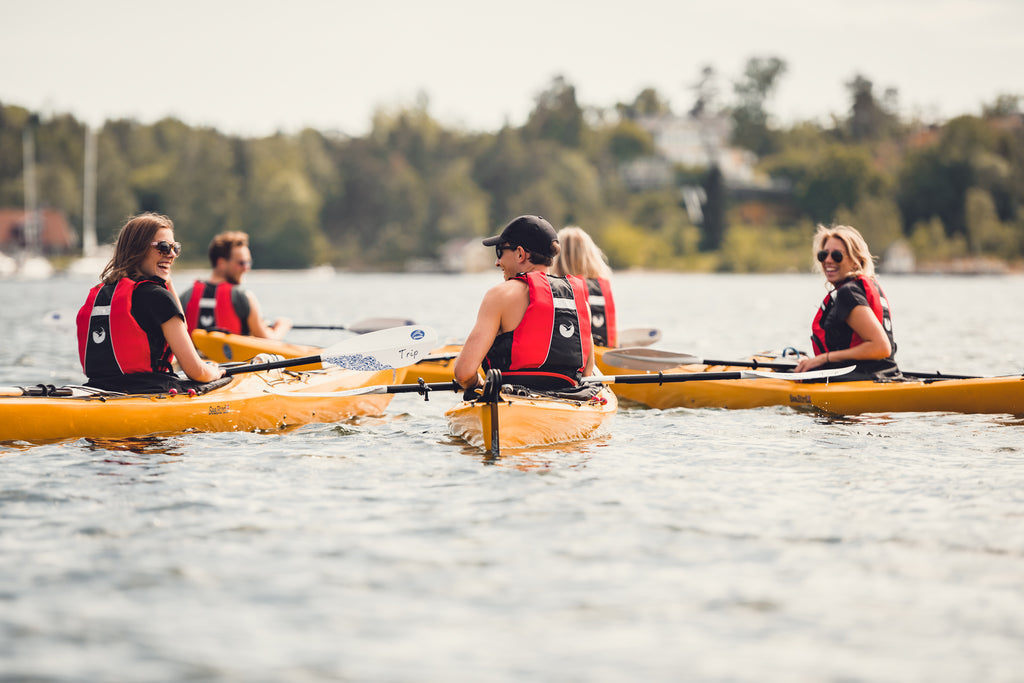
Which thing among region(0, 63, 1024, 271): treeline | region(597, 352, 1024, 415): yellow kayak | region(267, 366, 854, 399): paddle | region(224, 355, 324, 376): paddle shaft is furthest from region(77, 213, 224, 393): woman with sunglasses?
region(0, 63, 1024, 271): treeline

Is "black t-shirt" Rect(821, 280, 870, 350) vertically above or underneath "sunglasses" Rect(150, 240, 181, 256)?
underneath

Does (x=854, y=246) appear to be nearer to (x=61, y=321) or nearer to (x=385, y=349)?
(x=385, y=349)

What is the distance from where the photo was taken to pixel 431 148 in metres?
102

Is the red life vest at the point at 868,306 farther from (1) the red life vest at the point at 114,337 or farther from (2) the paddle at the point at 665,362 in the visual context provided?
(1) the red life vest at the point at 114,337

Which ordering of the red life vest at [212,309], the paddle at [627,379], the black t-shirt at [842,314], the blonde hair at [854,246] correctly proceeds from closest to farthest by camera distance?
the paddle at [627,379]
the black t-shirt at [842,314]
the blonde hair at [854,246]
the red life vest at [212,309]

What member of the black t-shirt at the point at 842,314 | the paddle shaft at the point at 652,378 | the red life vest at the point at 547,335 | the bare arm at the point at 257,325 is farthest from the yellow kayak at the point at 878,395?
the bare arm at the point at 257,325

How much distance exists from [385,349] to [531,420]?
1461 millimetres

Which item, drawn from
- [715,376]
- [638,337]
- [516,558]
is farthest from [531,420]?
[638,337]

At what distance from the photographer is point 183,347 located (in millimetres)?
6566

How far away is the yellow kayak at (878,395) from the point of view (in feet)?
25.6

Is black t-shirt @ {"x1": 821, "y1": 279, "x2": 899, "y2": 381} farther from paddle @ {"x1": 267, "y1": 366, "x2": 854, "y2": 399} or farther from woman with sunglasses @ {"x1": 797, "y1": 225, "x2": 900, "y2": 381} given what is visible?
paddle @ {"x1": 267, "y1": 366, "x2": 854, "y2": 399}

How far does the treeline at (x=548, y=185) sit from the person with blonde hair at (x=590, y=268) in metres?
75.3

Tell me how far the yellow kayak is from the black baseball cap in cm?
304

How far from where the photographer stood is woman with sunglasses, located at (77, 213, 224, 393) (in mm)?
6441
